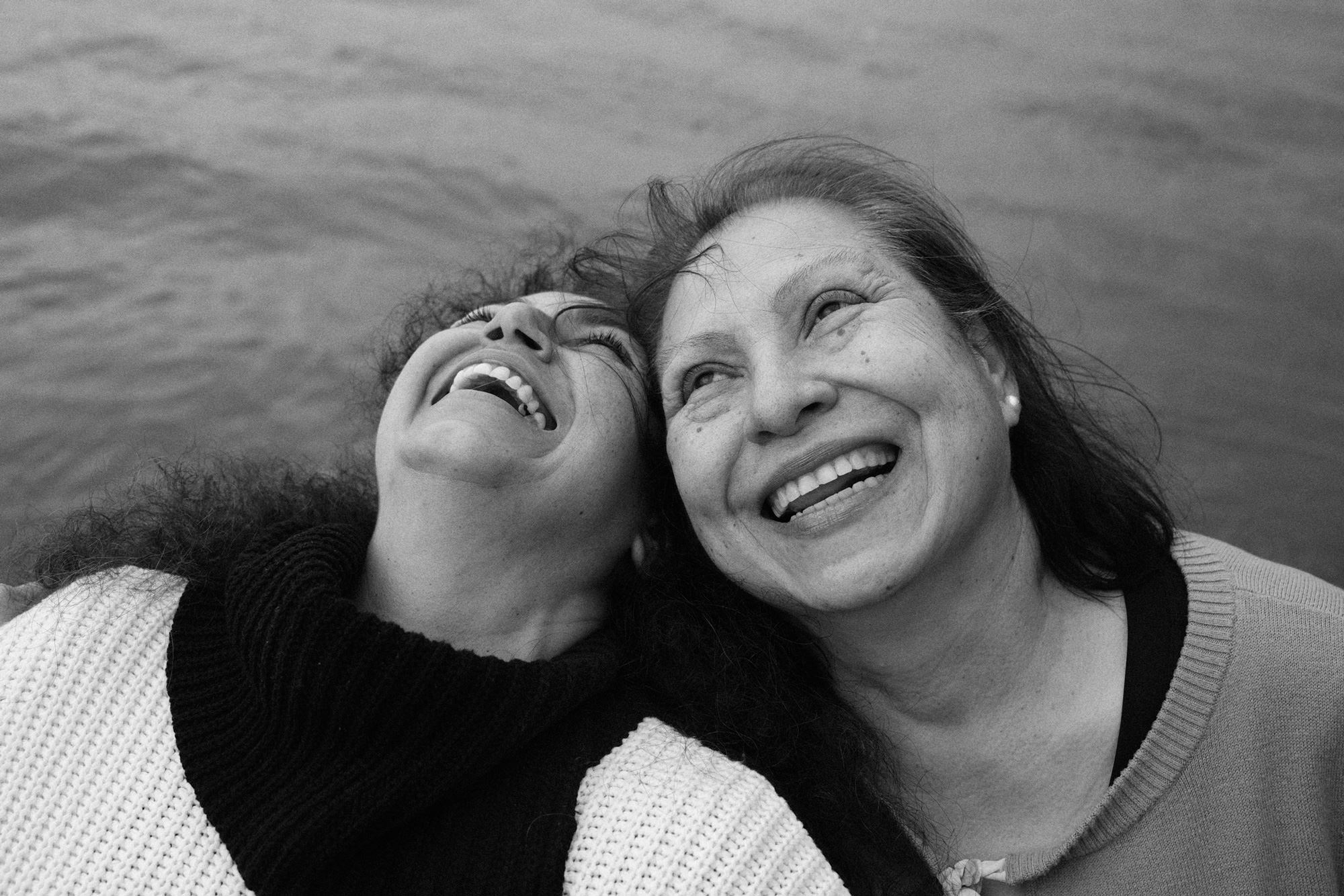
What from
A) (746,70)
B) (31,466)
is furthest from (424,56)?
(31,466)

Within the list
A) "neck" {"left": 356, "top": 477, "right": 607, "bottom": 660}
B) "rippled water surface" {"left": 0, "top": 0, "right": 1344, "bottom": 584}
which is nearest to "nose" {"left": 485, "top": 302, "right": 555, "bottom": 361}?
"neck" {"left": 356, "top": 477, "right": 607, "bottom": 660}

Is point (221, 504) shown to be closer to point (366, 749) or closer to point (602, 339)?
point (366, 749)

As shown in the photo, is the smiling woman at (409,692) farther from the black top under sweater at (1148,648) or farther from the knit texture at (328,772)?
the black top under sweater at (1148,648)

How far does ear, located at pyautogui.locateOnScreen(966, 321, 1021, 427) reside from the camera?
2.11 m

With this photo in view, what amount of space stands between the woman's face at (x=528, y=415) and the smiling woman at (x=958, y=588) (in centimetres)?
10

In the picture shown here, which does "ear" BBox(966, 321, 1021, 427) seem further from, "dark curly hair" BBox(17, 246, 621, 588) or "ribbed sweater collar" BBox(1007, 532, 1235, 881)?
"dark curly hair" BBox(17, 246, 621, 588)

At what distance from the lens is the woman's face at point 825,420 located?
1.87m

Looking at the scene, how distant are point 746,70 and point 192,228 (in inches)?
79.1

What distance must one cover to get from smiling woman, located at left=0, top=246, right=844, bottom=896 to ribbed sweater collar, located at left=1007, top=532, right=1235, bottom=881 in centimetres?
41

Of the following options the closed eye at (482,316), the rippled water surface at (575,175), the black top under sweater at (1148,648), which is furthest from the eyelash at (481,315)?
the black top under sweater at (1148,648)

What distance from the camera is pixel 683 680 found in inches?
83.0

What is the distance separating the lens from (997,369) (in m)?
2.16

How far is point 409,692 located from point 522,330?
653 mm

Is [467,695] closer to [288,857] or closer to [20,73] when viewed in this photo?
[288,857]
